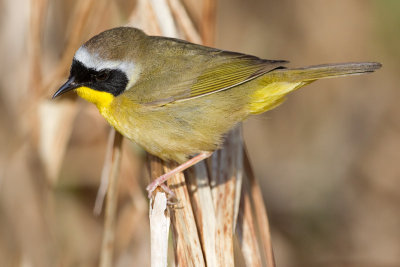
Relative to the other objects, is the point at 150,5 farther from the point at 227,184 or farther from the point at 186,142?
the point at 227,184

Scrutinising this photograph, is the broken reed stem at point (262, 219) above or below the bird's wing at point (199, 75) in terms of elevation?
below

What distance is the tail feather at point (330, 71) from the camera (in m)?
2.97

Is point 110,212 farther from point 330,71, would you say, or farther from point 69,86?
point 330,71

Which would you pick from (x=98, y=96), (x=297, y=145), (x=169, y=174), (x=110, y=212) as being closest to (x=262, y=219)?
(x=169, y=174)

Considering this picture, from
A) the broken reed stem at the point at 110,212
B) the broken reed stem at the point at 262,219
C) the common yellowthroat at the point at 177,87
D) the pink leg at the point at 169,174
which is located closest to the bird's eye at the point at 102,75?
the common yellowthroat at the point at 177,87

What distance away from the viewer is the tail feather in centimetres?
297

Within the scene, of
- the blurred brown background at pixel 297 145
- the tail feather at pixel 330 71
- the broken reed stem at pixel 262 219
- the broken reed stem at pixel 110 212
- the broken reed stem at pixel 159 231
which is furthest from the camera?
the blurred brown background at pixel 297 145

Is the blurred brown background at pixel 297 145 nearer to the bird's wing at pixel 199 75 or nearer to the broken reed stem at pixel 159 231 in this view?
the bird's wing at pixel 199 75

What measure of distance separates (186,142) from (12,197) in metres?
1.58

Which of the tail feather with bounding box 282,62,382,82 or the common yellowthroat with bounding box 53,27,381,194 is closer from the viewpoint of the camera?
the tail feather with bounding box 282,62,382,82

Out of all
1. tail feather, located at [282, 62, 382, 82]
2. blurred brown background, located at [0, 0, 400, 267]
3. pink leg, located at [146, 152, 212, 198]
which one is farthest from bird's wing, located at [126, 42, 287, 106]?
blurred brown background, located at [0, 0, 400, 267]

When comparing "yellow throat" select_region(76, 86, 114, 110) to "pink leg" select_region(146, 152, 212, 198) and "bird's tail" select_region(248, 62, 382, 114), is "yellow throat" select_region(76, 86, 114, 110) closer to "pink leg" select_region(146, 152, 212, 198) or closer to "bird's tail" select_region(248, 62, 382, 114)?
"pink leg" select_region(146, 152, 212, 198)

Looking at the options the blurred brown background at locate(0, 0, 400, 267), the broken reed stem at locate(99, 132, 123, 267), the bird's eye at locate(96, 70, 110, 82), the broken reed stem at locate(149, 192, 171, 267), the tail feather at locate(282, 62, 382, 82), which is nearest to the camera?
the broken reed stem at locate(149, 192, 171, 267)

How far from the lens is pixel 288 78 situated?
3.18 meters
